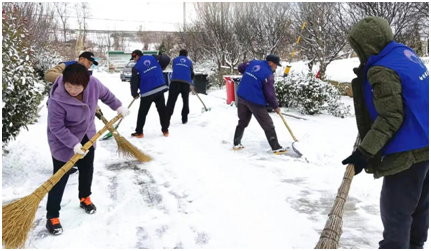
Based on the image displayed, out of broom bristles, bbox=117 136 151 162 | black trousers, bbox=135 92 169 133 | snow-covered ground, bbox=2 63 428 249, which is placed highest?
black trousers, bbox=135 92 169 133

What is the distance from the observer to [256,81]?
209 inches

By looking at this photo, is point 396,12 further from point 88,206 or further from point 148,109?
point 88,206

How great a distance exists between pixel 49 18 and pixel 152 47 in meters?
25.9

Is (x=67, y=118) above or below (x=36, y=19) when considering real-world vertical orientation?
below

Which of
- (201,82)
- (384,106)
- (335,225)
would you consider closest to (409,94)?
(384,106)

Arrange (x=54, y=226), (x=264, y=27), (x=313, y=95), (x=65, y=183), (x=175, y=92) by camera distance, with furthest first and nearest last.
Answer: (x=264, y=27), (x=313, y=95), (x=175, y=92), (x=65, y=183), (x=54, y=226)

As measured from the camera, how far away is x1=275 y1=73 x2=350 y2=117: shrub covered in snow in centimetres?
831

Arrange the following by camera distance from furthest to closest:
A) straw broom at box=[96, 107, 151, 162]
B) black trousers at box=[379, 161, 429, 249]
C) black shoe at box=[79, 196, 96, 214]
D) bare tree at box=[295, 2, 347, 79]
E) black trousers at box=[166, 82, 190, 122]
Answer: bare tree at box=[295, 2, 347, 79] < black trousers at box=[166, 82, 190, 122] < straw broom at box=[96, 107, 151, 162] < black shoe at box=[79, 196, 96, 214] < black trousers at box=[379, 161, 429, 249]

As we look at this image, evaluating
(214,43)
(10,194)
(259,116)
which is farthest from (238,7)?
(10,194)

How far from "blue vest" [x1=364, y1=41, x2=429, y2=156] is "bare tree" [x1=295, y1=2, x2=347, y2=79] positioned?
956 centimetres

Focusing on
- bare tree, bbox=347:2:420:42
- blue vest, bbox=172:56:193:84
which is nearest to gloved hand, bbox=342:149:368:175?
blue vest, bbox=172:56:193:84

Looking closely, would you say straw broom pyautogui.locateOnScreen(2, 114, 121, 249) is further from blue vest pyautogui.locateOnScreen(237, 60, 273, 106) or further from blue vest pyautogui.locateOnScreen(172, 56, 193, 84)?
blue vest pyautogui.locateOnScreen(172, 56, 193, 84)

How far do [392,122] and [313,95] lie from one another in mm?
6385

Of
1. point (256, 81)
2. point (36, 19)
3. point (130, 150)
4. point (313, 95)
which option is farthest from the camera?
point (36, 19)
